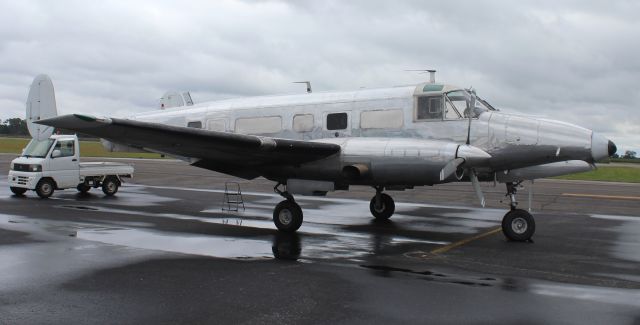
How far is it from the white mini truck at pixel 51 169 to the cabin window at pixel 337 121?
462 inches

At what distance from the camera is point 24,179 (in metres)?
20.1

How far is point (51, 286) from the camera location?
759cm

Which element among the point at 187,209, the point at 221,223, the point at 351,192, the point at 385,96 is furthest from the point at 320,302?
the point at 351,192

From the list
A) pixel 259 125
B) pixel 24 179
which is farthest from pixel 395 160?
pixel 24 179

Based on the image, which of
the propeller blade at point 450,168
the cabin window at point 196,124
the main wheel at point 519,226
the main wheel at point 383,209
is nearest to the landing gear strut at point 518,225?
the main wheel at point 519,226

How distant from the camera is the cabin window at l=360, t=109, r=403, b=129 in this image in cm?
1284

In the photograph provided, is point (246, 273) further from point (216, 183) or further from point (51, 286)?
point (216, 183)

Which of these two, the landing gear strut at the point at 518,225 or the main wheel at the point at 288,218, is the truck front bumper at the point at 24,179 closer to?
the main wheel at the point at 288,218

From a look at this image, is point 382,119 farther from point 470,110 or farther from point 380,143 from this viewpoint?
point 470,110

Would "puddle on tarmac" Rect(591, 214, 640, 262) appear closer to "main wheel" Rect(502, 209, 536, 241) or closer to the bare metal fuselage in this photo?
"main wheel" Rect(502, 209, 536, 241)

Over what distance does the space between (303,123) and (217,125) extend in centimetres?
256

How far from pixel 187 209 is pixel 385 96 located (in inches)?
311

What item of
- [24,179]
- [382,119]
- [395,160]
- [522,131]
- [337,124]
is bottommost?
[24,179]

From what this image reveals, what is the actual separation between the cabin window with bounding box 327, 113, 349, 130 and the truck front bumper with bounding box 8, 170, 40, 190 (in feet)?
39.4
